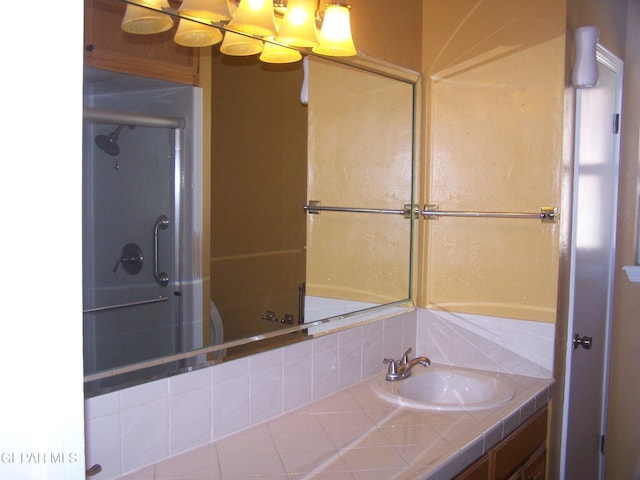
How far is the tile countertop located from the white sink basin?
0.10 metres

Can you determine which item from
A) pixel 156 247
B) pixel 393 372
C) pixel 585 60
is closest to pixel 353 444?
pixel 393 372

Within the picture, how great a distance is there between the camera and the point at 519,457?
1.94m

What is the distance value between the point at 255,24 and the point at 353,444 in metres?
1.09

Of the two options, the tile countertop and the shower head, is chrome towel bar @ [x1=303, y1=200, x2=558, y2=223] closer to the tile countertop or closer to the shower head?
the tile countertop

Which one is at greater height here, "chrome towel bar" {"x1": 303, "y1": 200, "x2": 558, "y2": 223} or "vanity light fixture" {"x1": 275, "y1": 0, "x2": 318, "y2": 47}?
"vanity light fixture" {"x1": 275, "y1": 0, "x2": 318, "y2": 47}

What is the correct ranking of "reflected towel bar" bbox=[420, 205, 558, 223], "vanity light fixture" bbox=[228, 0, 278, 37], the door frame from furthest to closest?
the door frame
"reflected towel bar" bbox=[420, 205, 558, 223]
"vanity light fixture" bbox=[228, 0, 278, 37]

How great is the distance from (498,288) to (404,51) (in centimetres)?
92

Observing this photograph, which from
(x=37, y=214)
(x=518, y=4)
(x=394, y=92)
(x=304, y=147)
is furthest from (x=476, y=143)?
(x=37, y=214)

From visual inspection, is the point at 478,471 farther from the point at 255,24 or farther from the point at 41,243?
the point at 41,243

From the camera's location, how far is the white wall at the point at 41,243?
0.46 m

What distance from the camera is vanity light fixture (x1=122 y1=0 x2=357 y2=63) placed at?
140 centimetres

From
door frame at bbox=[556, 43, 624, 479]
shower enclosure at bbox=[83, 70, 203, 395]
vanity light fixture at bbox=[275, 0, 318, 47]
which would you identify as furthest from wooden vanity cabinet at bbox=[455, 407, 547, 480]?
vanity light fixture at bbox=[275, 0, 318, 47]

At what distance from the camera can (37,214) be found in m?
0.48

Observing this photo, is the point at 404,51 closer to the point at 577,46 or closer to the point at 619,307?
the point at 577,46
